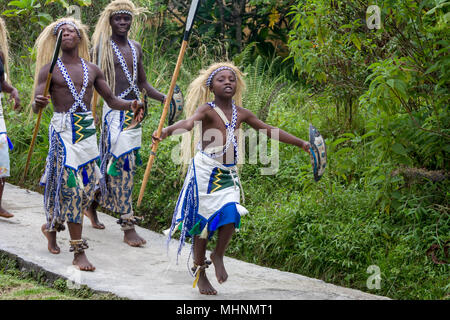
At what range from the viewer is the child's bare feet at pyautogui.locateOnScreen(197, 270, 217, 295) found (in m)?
4.88

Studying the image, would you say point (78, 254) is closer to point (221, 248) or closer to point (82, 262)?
point (82, 262)

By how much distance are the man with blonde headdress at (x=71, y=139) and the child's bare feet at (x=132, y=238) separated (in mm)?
795

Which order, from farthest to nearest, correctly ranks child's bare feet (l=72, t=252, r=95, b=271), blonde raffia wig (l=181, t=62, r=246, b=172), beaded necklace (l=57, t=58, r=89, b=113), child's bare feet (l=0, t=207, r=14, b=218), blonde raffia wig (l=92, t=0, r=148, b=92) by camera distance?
child's bare feet (l=0, t=207, r=14, b=218), blonde raffia wig (l=92, t=0, r=148, b=92), beaded necklace (l=57, t=58, r=89, b=113), child's bare feet (l=72, t=252, r=95, b=271), blonde raffia wig (l=181, t=62, r=246, b=172)

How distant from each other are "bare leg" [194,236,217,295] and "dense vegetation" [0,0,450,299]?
1204 millimetres

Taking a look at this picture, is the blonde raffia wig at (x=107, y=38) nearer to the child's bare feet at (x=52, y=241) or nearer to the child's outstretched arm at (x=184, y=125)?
the child's bare feet at (x=52, y=241)

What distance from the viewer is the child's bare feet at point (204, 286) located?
4.88 m

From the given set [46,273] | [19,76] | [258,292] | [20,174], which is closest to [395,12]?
[258,292]

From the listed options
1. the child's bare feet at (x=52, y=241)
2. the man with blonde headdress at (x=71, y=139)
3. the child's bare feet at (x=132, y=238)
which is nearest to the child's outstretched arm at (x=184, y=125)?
the man with blonde headdress at (x=71, y=139)

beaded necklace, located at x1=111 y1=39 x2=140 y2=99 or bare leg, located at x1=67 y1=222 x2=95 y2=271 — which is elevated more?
beaded necklace, located at x1=111 y1=39 x2=140 y2=99

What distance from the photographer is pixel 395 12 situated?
5.08 m

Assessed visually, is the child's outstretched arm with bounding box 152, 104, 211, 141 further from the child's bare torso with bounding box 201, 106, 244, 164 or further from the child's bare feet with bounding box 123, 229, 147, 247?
the child's bare feet with bounding box 123, 229, 147, 247

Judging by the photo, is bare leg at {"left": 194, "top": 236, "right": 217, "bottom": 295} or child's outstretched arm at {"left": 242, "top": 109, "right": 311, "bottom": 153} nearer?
bare leg at {"left": 194, "top": 236, "right": 217, "bottom": 295}

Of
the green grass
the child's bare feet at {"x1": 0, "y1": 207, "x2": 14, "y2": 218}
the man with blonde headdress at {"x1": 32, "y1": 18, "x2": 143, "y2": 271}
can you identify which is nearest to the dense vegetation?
the child's bare feet at {"x1": 0, "y1": 207, "x2": 14, "y2": 218}

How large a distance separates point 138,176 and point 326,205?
2.36m
